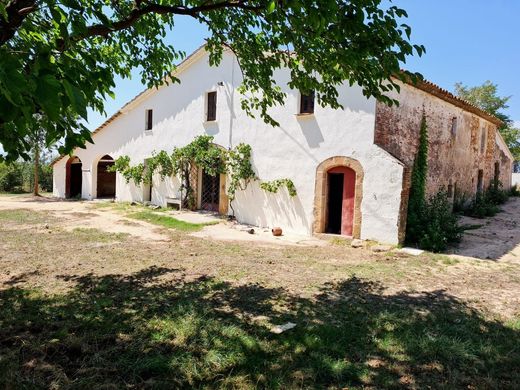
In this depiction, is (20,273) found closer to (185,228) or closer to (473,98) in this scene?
(185,228)

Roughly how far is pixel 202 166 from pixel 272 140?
10.5 feet

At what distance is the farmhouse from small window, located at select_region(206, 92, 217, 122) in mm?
71

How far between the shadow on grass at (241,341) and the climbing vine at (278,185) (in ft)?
19.8

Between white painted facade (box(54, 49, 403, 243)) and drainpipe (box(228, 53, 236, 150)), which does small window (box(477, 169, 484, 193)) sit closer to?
white painted facade (box(54, 49, 403, 243))

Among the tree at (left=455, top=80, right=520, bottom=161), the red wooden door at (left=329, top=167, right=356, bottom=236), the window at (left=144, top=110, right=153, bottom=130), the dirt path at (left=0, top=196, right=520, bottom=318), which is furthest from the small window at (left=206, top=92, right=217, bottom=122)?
the tree at (left=455, top=80, right=520, bottom=161)

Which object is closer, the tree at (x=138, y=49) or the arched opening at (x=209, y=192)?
the tree at (x=138, y=49)

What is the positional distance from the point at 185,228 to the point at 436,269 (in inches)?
289

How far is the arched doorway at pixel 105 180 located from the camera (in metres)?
21.0

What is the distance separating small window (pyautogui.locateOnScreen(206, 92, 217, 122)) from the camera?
14102 millimetres

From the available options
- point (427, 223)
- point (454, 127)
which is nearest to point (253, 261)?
point (427, 223)

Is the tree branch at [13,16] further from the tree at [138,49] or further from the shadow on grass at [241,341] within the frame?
the shadow on grass at [241,341]

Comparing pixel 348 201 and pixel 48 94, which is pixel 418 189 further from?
pixel 48 94

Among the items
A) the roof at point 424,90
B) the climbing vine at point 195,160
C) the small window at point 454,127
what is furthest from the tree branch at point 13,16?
the small window at point 454,127

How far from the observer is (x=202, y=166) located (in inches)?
537
